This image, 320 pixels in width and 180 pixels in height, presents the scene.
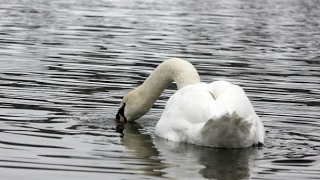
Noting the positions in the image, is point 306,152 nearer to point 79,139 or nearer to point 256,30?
point 79,139

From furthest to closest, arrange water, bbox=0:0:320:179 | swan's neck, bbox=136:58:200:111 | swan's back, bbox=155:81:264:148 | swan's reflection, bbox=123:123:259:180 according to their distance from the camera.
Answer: swan's neck, bbox=136:58:200:111 < swan's back, bbox=155:81:264:148 < water, bbox=0:0:320:179 < swan's reflection, bbox=123:123:259:180

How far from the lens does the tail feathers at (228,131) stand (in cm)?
994

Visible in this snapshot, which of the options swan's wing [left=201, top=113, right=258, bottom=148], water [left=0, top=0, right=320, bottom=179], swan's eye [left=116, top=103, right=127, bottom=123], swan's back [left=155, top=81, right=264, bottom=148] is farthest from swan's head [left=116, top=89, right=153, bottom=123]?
swan's wing [left=201, top=113, right=258, bottom=148]

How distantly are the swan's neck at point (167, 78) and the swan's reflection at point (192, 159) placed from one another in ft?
4.85

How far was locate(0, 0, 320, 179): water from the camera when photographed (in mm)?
9492

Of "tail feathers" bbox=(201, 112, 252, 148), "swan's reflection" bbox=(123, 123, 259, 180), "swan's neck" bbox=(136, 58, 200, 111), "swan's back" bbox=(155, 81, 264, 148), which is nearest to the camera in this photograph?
"swan's reflection" bbox=(123, 123, 259, 180)

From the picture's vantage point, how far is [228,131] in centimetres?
1020

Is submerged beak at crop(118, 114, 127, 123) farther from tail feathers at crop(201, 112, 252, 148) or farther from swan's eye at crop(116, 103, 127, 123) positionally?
tail feathers at crop(201, 112, 252, 148)

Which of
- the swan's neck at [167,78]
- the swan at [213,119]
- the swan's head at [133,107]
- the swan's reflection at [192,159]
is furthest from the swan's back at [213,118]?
the swan's head at [133,107]

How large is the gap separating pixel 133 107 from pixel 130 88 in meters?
3.28

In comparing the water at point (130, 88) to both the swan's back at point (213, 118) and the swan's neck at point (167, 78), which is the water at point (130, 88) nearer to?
the swan's back at point (213, 118)

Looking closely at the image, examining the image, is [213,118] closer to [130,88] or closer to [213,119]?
[213,119]

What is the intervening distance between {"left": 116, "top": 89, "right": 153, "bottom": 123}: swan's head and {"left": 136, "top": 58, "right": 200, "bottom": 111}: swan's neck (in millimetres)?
40

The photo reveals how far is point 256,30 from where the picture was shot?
33.3 meters
